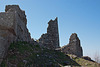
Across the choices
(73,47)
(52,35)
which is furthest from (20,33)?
(52,35)

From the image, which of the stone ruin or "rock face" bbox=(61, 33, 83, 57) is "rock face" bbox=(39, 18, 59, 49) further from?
"rock face" bbox=(61, 33, 83, 57)

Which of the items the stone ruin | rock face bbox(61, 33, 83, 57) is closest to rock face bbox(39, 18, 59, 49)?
the stone ruin

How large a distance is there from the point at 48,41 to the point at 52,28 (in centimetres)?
307

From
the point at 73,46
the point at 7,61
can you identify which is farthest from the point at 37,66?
the point at 73,46

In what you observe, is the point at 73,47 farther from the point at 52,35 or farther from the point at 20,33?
the point at 20,33

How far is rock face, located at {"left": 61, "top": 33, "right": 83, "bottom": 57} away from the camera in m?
17.7

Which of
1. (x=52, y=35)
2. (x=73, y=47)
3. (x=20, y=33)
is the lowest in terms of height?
(x=73, y=47)

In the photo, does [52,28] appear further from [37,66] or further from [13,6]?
[37,66]

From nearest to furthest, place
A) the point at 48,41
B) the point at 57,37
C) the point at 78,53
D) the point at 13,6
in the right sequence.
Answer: the point at 13,6, the point at 78,53, the point at 48,41, the point at 57,37

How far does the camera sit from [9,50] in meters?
4.60

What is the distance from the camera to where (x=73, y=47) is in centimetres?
1795

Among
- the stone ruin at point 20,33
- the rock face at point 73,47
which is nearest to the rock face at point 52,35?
the stone ruin at point 20,33

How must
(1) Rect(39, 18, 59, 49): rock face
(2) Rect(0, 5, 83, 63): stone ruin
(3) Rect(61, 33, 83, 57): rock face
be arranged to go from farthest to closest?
1. (1) Rect(39, 18, 59, 49): rock face
2. (3) Rect(61, 33, 83, 57): rock face
3. (2) Rect(0, 5, 83, 63): stone ruin

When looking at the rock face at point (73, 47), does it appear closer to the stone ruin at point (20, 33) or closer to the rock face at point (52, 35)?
the stone ruin at point (20, 33)
